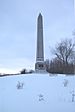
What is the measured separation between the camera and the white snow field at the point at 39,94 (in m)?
3.18

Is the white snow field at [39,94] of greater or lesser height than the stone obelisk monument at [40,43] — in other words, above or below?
below

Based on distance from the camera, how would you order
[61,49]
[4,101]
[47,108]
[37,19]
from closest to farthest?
[47,108] < [4,101] < [37,19] < [61,49]

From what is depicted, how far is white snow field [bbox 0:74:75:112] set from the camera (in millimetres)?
3178

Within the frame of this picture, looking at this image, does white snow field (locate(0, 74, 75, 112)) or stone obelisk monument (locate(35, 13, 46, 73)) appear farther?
stone obelisk monument (locate(35, 13, 46, 73))

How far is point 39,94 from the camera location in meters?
3.21

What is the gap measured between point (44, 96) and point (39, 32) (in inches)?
121

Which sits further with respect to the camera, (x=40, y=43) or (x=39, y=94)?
(x=40, y=43)

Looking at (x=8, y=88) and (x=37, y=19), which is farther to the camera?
(x=37, y=19)

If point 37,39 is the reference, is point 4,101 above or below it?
below

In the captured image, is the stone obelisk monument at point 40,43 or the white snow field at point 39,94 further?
the stone obelisk monument at point 40,43

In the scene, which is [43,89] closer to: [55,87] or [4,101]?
[55,87]

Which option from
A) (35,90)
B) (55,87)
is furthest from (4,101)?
(55,87)

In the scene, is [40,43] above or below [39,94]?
above

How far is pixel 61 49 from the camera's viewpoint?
1100 inches
